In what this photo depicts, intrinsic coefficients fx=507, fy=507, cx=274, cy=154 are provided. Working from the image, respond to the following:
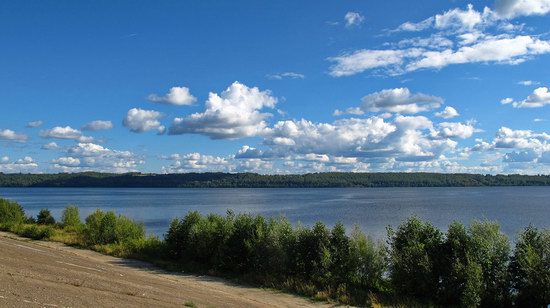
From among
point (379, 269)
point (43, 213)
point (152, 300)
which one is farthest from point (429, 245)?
point (43, 213)

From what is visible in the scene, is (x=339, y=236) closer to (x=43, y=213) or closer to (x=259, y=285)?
(x=259, y=285)

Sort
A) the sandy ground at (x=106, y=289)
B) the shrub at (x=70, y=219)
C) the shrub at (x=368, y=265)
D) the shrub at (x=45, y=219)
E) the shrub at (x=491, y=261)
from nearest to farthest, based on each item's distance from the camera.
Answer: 1. the sandy ground at (x=106, y=289)
2. the shrub at (x=491, y=261)
3. the shrub at (x=368, y=265)
4. the shrub at (x=70, y=219)
5. the shrub at (x=45, y=219)

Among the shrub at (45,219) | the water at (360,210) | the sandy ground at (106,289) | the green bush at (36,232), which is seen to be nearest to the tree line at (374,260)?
the sandy ground at (106,289)

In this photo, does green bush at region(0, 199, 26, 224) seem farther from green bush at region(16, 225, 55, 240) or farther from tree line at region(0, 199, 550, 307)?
tree line at region(0, 199, 550, 307)

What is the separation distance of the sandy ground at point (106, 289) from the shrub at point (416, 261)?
418 cm

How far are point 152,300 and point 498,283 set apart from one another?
44.4ft

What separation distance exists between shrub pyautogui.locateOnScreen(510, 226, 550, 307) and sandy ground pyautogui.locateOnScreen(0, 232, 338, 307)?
8.25 metres

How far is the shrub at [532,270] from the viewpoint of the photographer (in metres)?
19.2

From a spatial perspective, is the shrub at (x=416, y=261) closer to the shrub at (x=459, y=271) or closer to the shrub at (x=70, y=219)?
the shrub at (x=459, y=271)

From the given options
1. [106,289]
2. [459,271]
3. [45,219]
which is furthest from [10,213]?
[459,271]

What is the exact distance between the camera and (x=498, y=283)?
20141mm

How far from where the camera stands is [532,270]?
19.4 m

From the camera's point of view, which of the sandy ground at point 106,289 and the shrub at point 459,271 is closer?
the sandy ground at point 106,289

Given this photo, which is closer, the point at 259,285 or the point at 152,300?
the point at 152,300
